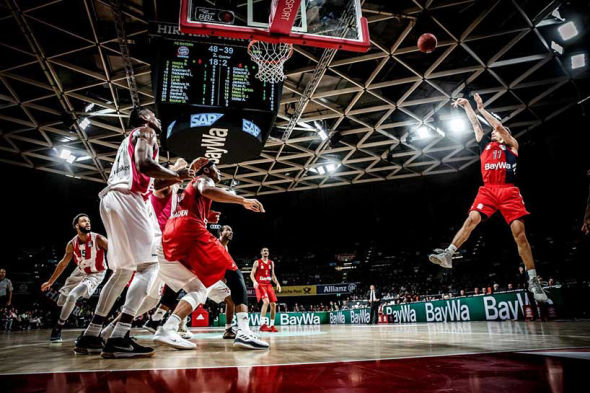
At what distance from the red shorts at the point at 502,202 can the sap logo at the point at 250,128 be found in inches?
225

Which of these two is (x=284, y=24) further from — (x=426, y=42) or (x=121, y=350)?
(x=121, y=350)

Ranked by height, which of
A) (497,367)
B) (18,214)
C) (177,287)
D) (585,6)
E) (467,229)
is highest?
(585,6)

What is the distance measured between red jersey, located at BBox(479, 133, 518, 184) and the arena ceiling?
623 centimetres

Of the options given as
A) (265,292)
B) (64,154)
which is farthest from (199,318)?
(64,154)

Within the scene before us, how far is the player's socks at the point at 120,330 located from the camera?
8.95 ft

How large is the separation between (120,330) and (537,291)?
4.39 metres

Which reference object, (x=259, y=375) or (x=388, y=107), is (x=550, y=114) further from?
(x=259, y=375)

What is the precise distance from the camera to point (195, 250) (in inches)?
131

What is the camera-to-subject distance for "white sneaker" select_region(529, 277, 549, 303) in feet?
13.0

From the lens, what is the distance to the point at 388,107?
13766 millimetres

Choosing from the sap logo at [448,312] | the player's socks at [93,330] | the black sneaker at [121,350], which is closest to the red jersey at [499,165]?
the black sneaker at [121,350]

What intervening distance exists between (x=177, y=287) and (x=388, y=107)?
12110mm

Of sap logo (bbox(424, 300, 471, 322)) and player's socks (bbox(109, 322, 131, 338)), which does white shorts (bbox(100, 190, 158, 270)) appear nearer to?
player's socks (bbox(109, 322, 131, 338))

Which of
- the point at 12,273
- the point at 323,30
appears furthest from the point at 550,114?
the point at 12,273
